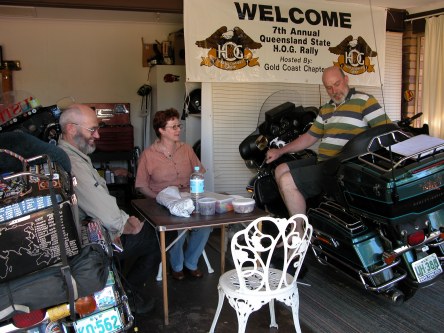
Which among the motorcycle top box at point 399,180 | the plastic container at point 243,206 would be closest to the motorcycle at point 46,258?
the plastic container at point 243,206

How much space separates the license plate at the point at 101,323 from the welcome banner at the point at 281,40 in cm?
279

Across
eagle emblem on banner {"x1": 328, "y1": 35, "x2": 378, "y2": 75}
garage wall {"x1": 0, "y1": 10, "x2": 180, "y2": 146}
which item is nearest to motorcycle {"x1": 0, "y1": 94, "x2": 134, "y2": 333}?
eagle emblem on banner {"x1": 328, "y1": 35, "x2": 378, "y2": 75}

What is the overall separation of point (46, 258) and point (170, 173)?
1714 mm

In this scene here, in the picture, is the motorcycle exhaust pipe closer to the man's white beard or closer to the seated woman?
the seated woman

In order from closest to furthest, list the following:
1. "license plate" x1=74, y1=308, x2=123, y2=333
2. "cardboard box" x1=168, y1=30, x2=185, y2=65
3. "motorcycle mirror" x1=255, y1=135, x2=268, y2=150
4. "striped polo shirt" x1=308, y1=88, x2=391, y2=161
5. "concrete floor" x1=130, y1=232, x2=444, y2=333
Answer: "license plate" x1=74, y1=308, x2=123, y2=333 < "concrete floor" x1=130, y1=232, x2=444, y2=333 < "striped polo shirt" x1=308, y1=88, x2=391, y2=161 < "motorcycle mirror" x1=255, y1=135, x2=268, y2=150 < "cardboard box" x1=168, y1=30, x2=185, y2=65

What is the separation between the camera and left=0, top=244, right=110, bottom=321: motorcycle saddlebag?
1570 mm

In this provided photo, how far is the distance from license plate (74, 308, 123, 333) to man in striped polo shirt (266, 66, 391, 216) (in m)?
1.78

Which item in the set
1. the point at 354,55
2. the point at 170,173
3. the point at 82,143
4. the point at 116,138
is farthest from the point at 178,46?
the point at 82,143

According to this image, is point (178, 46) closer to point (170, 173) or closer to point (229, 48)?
point (229, 48)

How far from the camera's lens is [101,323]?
182 cm

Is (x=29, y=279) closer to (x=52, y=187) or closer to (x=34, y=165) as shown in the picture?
(x=52, y=187)

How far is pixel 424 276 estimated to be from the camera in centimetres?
252

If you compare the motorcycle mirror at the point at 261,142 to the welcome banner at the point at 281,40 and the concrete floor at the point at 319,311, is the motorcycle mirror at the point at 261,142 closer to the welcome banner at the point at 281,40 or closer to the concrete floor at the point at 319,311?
the welcome banner at the point at 281,40

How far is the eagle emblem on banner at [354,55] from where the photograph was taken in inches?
184
